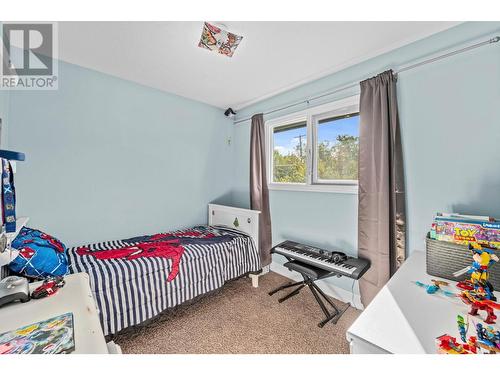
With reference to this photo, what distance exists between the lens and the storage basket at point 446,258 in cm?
113

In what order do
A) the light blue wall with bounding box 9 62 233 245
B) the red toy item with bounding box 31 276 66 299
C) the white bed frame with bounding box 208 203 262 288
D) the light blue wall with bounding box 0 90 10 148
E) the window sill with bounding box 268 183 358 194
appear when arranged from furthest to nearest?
1. the white bed frame with bounding box 208 203 262 288
2. the window sill with bounding box 268 183 358 194
3. the light blue wall with bounding box 9 62 233 245
4. the light blue wall with bounding box 0 90 10 148
5. the red toy item with bounding box 31 276 66 299

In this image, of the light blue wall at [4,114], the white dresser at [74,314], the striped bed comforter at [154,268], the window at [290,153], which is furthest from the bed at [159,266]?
the light blue wall at [4,114]

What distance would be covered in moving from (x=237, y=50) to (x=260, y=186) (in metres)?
1.57

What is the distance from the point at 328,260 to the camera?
1.92 m

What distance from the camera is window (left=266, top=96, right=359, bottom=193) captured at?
2.17 m

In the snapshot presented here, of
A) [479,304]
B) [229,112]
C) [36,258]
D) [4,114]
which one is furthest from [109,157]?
[479,304]

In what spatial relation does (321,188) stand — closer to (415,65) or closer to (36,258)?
(415,65)

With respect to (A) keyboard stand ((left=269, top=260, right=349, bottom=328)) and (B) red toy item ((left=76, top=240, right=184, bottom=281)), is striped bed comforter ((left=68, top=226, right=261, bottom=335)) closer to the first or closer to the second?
(B) red toy item ((left=76, top=240, right=184, bottom=281))

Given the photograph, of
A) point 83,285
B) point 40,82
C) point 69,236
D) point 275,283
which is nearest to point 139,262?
point 83,285

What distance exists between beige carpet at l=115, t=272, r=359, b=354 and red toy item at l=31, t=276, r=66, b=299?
0.82 metres

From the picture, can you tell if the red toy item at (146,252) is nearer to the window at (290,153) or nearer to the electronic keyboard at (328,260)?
the electronic keyboard at (328,260)

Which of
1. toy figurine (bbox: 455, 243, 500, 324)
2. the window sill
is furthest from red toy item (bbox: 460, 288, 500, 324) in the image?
the window sill

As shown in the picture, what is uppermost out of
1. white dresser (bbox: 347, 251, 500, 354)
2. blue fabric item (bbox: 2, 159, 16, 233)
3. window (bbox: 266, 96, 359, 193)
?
window (bbox: 266, 96, 359, 193)

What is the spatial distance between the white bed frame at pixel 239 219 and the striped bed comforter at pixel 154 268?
10 cm
